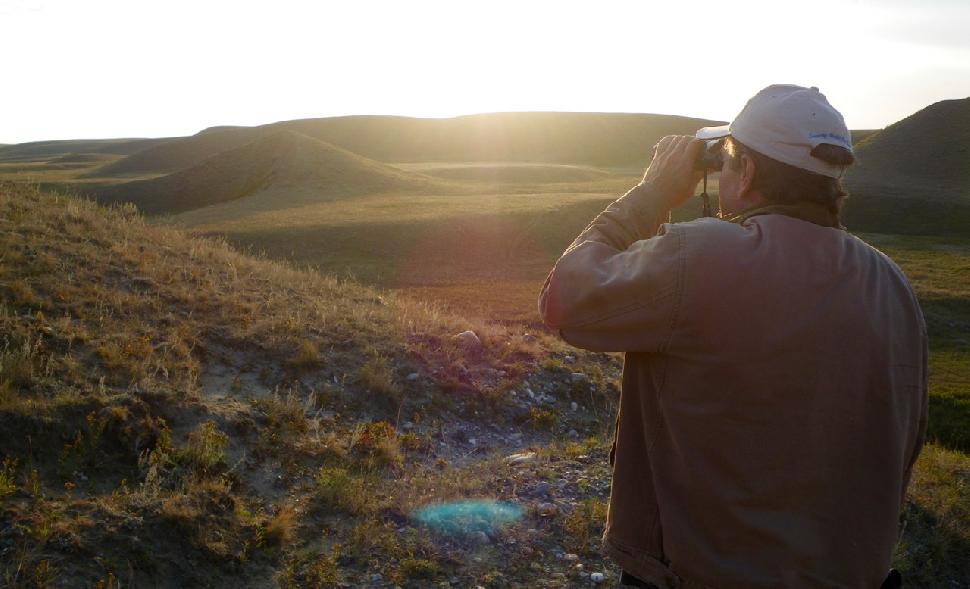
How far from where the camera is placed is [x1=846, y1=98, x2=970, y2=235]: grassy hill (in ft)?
139

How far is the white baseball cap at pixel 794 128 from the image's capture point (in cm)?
196

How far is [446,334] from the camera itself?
8734 mm

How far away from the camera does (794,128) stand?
6.44ft

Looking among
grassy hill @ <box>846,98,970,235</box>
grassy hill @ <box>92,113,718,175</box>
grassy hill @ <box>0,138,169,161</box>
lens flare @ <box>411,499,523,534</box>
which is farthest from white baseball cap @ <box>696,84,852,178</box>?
grassy hill @ <box>0,138,169,161</box>

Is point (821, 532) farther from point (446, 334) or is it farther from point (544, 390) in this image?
point (446, 334)

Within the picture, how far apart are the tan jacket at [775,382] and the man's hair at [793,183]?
0.10m

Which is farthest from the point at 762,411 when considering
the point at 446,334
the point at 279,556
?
the point at 446,334

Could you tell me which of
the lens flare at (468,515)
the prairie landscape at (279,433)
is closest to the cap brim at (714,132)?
the prairie landscape at (279,433)

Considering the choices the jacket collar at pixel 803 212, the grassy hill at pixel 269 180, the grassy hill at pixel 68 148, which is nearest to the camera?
the jacket collar at pixel 803 212

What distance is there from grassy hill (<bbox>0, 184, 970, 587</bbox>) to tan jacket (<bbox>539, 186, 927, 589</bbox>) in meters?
2.50

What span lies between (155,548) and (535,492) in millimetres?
2402

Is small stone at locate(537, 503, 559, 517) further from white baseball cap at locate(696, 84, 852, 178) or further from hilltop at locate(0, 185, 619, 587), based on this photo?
white baseball cap at locate(696, 84, 852, 178)

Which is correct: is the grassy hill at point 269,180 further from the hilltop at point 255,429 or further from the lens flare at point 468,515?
the lens flare at point 468,515

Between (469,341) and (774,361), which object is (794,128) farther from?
(469,341)
